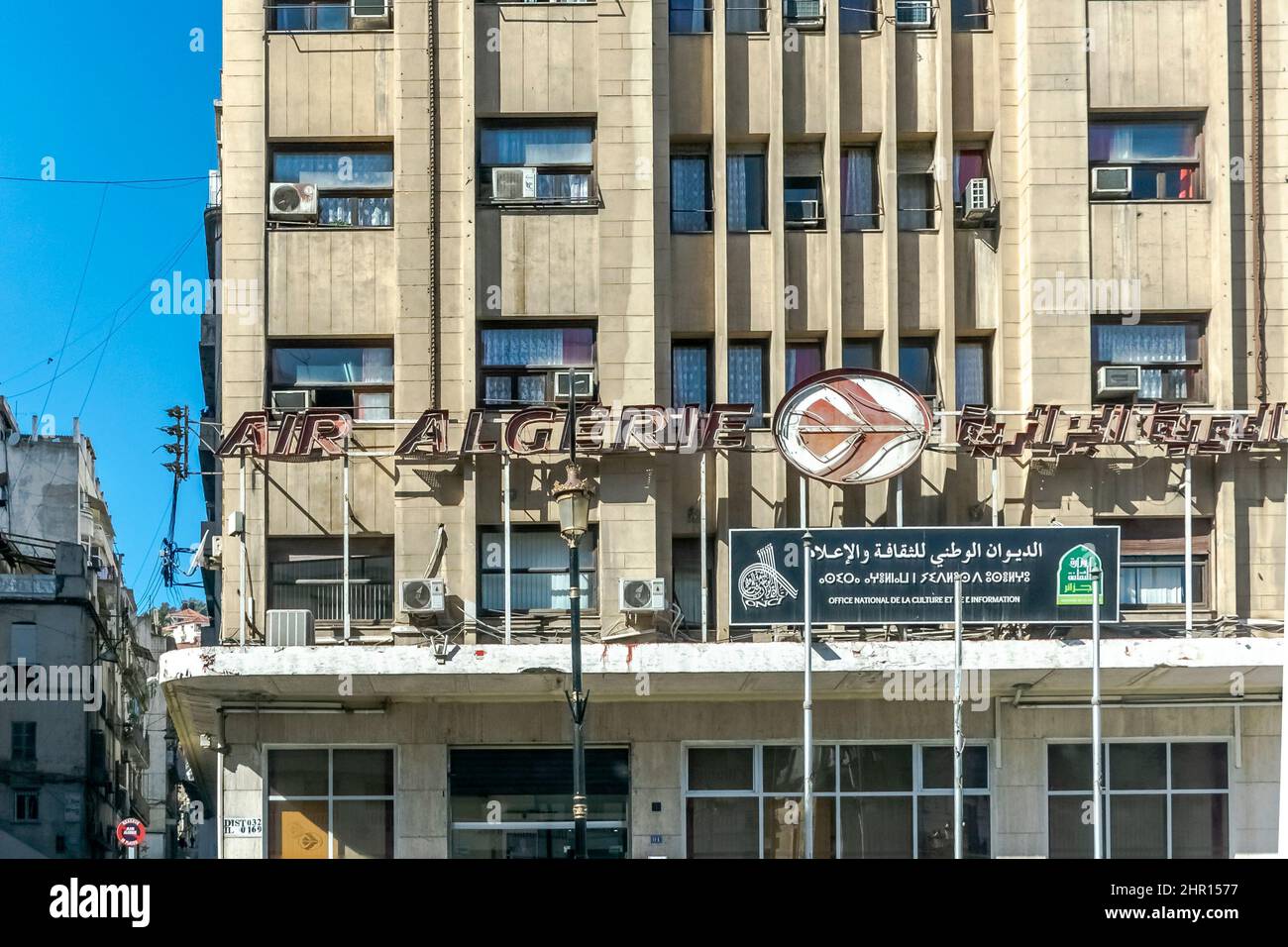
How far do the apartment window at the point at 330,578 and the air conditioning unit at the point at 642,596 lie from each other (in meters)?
3.73

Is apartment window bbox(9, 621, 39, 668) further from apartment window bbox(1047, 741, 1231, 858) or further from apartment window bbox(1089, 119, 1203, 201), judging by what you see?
apartment window bbox(1089, 119, 1203, 201)

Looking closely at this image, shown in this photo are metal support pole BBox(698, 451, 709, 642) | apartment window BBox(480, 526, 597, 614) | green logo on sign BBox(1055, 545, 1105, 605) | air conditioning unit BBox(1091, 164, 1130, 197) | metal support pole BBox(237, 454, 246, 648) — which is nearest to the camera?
green logo on sign BBox(1055, 545, 1105, 605)

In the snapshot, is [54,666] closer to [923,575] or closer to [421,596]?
[421,596]

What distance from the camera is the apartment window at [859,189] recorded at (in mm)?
27297

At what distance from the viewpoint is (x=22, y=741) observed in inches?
2689

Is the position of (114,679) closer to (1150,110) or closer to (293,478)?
(293,478)

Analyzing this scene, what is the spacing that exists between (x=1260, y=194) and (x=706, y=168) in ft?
27.9

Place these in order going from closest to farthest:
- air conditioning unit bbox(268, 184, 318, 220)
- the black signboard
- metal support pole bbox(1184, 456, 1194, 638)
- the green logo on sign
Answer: the green logo on sign → the black signboard → metal support pole bbox(1184, 456, 1194, 638) → air conditioning unit bbox(268, 184, 318, 220)

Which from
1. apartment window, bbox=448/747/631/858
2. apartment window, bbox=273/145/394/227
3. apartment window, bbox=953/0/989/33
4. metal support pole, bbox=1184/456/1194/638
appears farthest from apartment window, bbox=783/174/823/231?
apartment window, bbox=448/747/631/858

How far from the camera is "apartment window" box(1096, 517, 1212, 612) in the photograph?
26500mm

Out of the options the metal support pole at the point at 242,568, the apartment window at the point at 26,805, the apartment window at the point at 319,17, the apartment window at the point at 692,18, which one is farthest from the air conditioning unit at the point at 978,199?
the apartment window at the point at 26,805

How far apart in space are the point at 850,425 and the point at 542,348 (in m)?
4.97

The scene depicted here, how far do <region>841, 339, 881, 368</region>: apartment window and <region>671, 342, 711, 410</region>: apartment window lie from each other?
7.03 ft
